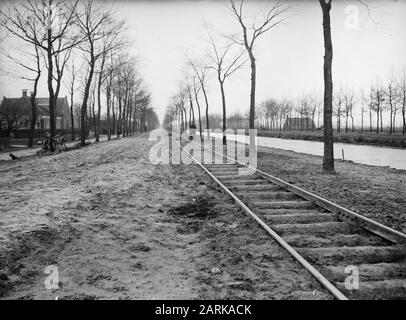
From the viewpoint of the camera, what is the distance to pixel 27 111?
51250 millimetres

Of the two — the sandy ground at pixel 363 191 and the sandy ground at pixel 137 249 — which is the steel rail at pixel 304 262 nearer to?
the sandy ground at pixel 137 249

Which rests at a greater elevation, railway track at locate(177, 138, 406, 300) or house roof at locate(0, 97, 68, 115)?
house roof at locate(0, 97, 68, 115)

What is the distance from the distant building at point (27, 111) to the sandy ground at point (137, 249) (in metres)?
39.9

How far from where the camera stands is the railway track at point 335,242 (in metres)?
3.45

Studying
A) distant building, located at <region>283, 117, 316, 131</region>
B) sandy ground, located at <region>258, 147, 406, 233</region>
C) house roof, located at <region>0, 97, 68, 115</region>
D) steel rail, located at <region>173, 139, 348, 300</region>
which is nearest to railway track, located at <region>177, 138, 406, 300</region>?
steel rail, located at <region>173, 139, 348, 300</region>

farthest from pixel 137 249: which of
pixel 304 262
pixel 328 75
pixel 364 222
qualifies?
pixel 328 75

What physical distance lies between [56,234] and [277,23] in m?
18.5

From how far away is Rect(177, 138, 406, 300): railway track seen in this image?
3451mm

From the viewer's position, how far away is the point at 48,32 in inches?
790

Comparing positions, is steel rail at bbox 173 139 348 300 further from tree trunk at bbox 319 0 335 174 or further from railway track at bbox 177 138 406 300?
tree trunk at bbox 319 0 335 174

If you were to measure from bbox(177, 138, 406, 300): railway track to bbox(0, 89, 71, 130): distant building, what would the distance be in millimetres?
42352

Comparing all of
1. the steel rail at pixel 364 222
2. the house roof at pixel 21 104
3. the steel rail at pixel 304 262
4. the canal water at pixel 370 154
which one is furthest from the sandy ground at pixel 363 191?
the house roof at pixel 21 104
